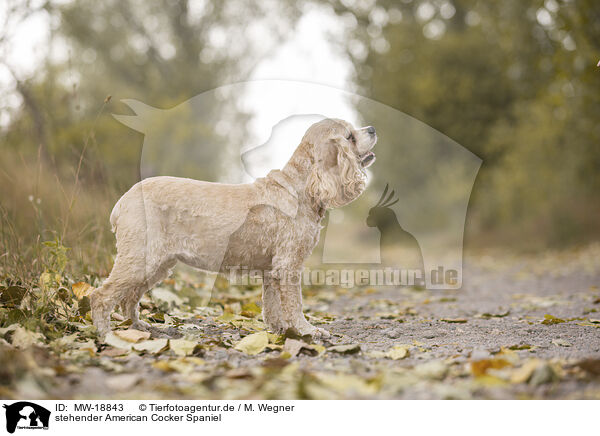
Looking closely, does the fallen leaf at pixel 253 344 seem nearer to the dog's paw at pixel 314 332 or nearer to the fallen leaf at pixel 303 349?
the fallen leaf at pixel 303 349

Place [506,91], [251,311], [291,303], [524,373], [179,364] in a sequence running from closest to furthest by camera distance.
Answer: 1. [524,373]
2. [179,364]
3. [291,303]
4. [251,311]
5. [506,91]

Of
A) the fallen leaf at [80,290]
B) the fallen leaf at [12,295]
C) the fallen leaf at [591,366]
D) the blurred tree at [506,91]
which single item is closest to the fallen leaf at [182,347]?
the fallen leaf at [80,290]

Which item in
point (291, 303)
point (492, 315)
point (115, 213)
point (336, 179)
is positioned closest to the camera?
point (115, 213)

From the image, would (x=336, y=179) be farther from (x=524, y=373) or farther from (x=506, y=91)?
(x=506, y=91)

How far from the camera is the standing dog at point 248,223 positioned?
3.62 m

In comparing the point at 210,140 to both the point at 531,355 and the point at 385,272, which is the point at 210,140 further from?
the point at 531,355

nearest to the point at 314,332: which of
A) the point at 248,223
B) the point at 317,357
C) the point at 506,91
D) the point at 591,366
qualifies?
the point at 317,357

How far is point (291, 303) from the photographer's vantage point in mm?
3879

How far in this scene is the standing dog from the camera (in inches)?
142

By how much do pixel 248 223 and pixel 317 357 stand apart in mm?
1108

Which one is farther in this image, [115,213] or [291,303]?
[291,303]
